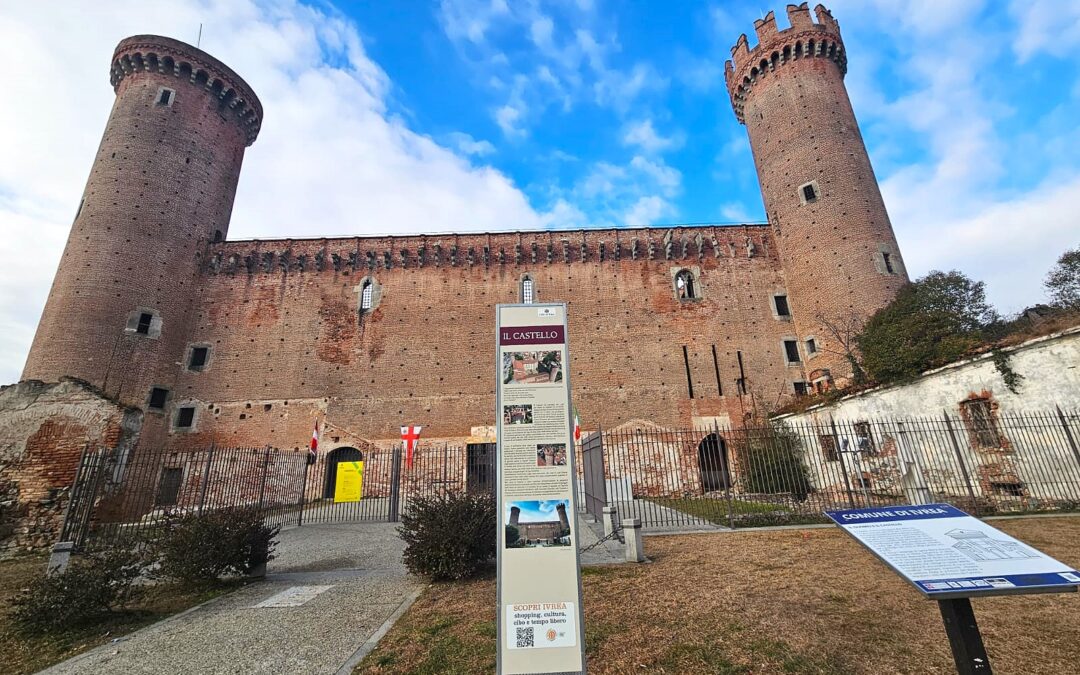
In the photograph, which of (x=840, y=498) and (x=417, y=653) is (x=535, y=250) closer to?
(x=840, y=498)

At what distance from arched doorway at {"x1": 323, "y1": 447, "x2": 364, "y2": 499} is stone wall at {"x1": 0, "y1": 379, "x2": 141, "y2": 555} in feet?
21.6

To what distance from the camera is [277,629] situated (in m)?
4.99

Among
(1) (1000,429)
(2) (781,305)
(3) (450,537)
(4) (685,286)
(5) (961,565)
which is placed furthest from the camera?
(4) (685,286)

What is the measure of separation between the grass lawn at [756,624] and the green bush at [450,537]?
0.32m

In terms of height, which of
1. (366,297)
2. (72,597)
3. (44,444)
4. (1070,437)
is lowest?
(72,597)

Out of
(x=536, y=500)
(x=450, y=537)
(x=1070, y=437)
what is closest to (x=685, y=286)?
(x=1070, y=437)

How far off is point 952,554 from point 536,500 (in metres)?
2.36

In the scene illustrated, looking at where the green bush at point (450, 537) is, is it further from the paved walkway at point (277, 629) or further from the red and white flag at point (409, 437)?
the red and white flag at point (409, 437)

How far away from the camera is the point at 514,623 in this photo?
3123 mm

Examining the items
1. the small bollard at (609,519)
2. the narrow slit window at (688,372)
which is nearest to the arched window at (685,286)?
the narrow slit window at (688,372)

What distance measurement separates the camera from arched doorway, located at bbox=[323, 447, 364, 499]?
19484mm

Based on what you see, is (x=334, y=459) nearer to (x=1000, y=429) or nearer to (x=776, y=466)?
(x=776, y=466)

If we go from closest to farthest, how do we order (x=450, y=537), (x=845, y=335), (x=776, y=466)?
(x=450, y=537) < (x=776, y=466) < (x=845, y=335)

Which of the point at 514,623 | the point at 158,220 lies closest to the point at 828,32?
the point at 514,623
